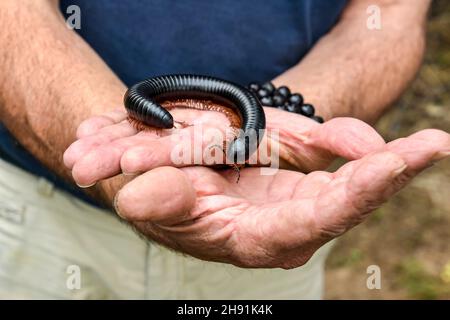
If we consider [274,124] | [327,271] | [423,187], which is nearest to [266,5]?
[274,124]

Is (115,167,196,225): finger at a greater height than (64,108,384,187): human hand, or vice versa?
(64,108,384,187): human hand

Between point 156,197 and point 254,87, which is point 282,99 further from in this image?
point 156,197

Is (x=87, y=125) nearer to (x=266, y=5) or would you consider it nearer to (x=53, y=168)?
(x=53, y=168)

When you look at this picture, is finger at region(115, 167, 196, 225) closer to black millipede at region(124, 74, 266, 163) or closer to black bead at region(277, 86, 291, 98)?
black millipede at region(124, 74, 266, 163)

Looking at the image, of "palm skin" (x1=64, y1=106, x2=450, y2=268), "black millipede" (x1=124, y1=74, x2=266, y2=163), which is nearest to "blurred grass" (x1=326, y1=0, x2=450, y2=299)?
"black millipede" (x1=124, y1=74, x2=266, y2=163)

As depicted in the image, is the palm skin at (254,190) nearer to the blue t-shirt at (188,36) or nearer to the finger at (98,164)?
the finger at (98,164)
